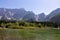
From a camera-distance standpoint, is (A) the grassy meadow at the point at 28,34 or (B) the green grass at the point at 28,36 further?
(A) the grassy meadow at the point at 28,34

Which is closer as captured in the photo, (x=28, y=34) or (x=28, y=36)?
(x=28, y=36)

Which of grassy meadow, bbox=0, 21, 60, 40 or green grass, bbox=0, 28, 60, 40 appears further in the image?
grassy meadow, bbox=0, 21, 60, 40
